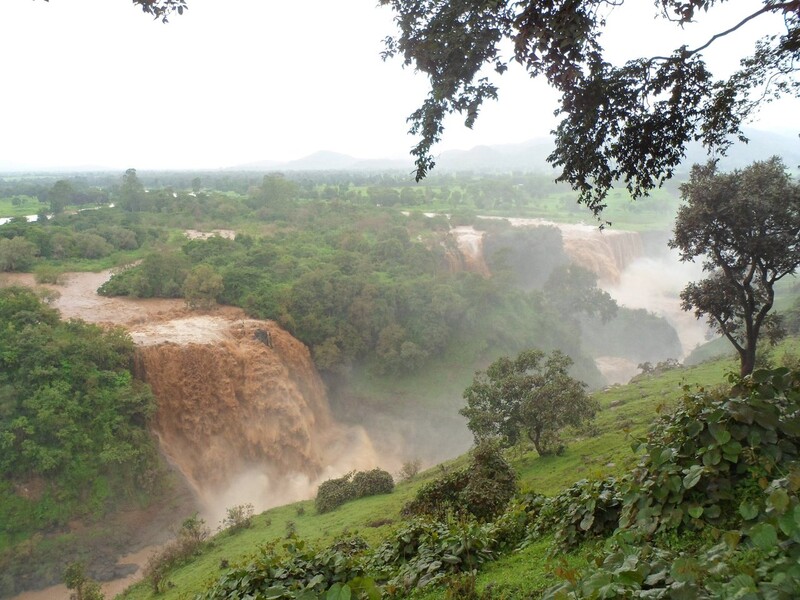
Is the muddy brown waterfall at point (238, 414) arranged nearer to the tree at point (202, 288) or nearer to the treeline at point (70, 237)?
the tree at point (202, 288)

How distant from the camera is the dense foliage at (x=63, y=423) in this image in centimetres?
1853

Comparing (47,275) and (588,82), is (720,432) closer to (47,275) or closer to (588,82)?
(588,82)

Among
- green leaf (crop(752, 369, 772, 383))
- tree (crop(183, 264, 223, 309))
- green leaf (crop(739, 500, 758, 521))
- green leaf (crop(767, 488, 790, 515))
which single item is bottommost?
tree (crop(183, 264, 223, 309))

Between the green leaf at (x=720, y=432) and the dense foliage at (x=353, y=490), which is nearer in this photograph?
the green leaf at (x=720, y=432)

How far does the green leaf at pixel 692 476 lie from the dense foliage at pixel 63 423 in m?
21.3

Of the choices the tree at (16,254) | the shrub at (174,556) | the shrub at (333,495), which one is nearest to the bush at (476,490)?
the shrub at (333,495)

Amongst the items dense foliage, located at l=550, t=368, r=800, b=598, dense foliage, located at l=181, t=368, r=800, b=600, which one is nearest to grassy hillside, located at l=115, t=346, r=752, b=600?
dense foliage, located at l=181, t=368, r=800, b=600

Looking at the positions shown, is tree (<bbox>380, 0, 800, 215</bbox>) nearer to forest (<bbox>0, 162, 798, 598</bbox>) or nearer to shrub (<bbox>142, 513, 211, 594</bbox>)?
forest (<bbox>0, 162, 798, 598</bbox>)

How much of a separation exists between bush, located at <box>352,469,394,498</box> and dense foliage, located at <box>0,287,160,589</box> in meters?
8.82

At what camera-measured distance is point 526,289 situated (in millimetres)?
50656

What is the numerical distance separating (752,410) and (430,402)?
28813mm

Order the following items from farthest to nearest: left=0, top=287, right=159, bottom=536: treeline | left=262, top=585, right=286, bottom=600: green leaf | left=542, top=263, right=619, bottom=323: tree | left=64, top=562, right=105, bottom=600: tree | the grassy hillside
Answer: left=542, top=263, right=619, bottom=323: tree < left=0, top=287, right=159, bottom=536: treeline < left=64, top=562, right=105, bottom=600: tree < the grassy hillside < left=262, top=585, right=286, bottom=600: green leaf

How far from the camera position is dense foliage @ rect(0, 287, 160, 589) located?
60.8ft

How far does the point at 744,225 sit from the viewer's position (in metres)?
11.0
